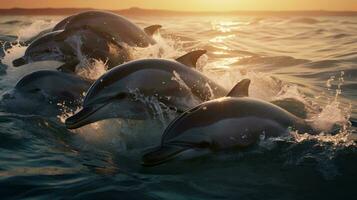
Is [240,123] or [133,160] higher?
[240,123]

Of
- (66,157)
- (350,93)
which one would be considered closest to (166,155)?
(66,157)

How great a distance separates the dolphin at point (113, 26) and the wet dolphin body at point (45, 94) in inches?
93.8

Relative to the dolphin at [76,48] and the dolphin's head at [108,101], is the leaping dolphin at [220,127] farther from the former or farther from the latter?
the dolphin at [76,48]

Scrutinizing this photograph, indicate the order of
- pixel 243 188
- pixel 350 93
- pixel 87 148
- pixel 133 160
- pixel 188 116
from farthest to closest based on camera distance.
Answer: pixel 350 93
pixel 87 148
pixel 133 160
pixel 188 116
pixel 243 188

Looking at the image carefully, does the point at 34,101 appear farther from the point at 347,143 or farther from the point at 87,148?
the point at 347,143

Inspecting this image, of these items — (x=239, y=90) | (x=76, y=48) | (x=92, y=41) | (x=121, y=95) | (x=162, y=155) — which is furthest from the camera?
(x=76, y=48)

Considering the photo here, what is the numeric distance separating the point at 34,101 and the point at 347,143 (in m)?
5.31

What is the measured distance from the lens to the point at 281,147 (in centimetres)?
683

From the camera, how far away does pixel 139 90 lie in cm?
747

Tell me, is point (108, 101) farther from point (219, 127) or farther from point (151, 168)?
point (219, 127)

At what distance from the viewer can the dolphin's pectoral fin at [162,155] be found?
19.3 feet

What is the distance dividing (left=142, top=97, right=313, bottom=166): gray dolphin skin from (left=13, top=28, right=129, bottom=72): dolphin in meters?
5.11

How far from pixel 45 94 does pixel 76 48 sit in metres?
2.54

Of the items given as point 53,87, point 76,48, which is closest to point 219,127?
point 53,87
